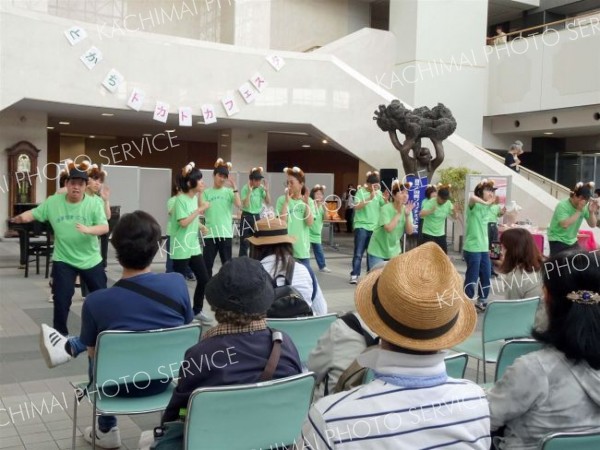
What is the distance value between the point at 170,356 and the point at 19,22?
36.8 feet

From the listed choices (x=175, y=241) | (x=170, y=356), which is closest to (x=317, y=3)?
(x=175, y=241)

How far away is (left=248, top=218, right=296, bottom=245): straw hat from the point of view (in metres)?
4.18

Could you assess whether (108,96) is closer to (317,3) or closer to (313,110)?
(313,110)

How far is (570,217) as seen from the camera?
826 centimetres

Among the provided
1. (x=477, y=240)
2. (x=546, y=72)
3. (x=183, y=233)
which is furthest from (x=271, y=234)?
(x=546, y=72)

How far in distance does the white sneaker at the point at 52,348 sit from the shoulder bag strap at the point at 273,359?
3.75ft

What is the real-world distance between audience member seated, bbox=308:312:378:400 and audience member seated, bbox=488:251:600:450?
51 cm

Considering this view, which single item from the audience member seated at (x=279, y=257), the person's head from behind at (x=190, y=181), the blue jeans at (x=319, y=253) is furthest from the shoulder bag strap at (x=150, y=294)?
the blue jeans at (x=319, y=253)

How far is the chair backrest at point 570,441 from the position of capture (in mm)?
2016

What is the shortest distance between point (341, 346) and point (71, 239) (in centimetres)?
366

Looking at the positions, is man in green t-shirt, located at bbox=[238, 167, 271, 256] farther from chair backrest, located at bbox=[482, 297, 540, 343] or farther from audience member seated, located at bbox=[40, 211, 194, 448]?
audience member seated, located at bbox=[40, 211, 194, 448]

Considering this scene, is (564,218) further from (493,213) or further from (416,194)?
(416,194)

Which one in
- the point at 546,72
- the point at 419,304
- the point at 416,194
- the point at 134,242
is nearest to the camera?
the point at 419,304

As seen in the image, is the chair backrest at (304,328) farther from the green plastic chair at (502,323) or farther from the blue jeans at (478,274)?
the blue jeans at (478,274)
